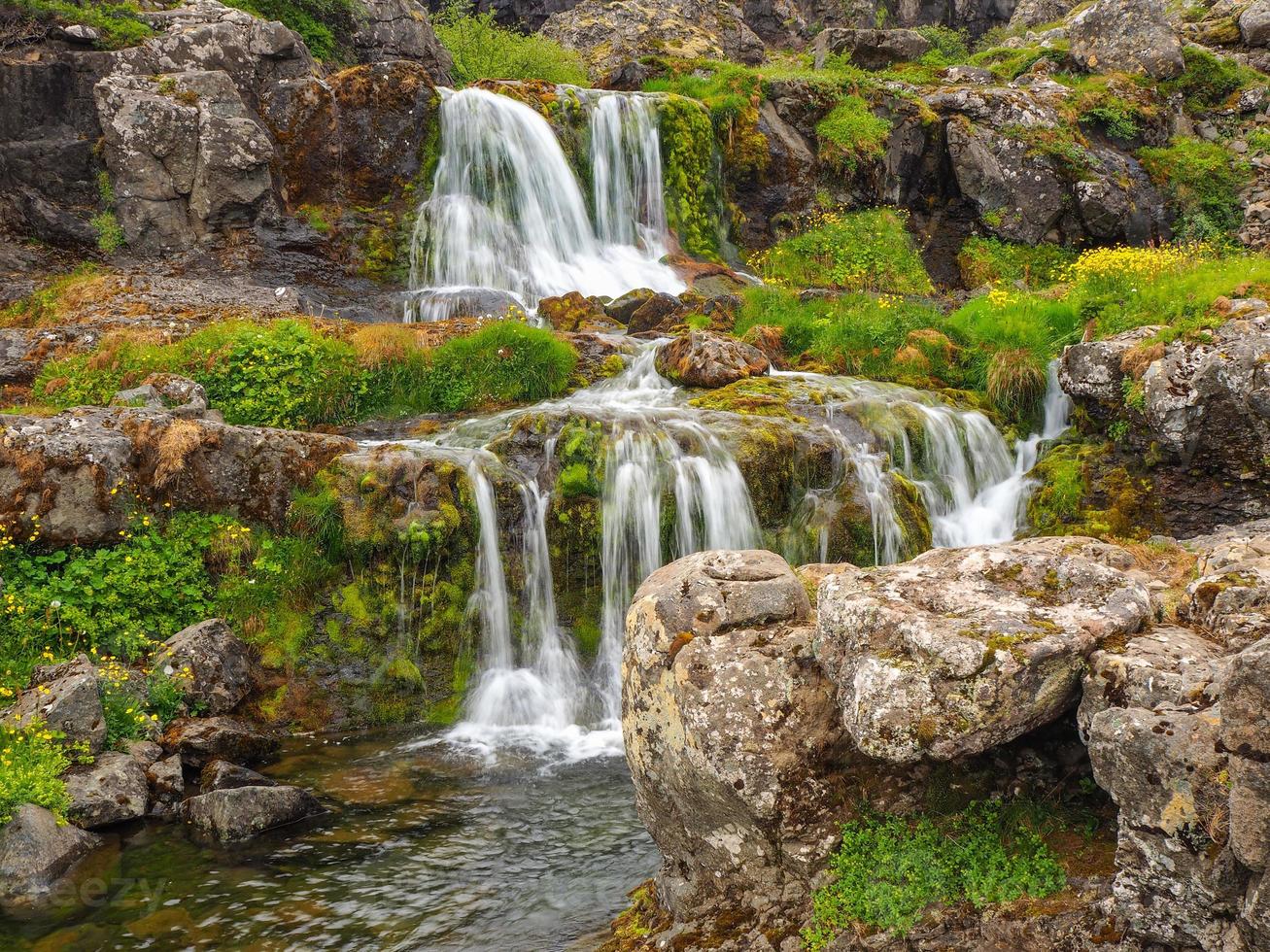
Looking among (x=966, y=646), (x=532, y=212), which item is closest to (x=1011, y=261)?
(x=532, y=212)

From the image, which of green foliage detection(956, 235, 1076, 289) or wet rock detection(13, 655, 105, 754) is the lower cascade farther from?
green foliage detection(956, 235, 1076, 289)

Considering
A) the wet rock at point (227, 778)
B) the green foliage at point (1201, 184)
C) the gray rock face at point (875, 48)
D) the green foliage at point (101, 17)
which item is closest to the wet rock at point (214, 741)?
the wet rock at point (227, 778)

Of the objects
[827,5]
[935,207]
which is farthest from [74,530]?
[827,5]

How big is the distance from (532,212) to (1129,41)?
63.8 feet

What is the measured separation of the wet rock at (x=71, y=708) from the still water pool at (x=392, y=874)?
3.38ft

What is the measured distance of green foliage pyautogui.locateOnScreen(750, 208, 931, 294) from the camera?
21641 mm

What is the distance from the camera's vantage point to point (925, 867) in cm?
439

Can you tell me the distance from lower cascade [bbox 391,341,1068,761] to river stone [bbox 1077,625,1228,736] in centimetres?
562

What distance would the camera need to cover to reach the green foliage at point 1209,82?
83.5 feet

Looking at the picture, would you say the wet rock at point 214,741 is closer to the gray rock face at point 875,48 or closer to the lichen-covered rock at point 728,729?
the lichen-covered rock at point 728,729

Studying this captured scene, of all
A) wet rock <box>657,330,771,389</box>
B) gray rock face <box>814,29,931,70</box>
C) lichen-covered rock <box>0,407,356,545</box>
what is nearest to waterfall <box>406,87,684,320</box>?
wet rock <box>657,330,771,389</box>

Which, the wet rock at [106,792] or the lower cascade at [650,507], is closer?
the wet rock at [106,792]

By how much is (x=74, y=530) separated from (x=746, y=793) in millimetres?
8435

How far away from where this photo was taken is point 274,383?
13141 mm
